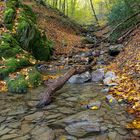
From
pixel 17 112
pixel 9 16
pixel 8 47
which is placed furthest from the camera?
pixel 9 16

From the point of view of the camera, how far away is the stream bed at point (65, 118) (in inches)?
213

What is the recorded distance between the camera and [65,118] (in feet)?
20.5

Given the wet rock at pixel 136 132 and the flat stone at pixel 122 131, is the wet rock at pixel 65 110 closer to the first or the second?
the flat stone at pixel 122 131

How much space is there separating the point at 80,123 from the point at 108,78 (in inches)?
137

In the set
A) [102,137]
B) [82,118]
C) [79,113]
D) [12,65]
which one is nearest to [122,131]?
[102,137]

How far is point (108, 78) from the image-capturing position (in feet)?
29.8

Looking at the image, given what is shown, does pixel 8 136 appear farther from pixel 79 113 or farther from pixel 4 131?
pixel 79 113

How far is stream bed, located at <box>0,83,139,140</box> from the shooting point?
5.40 metres

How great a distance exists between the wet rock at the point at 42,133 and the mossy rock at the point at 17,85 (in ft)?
9.29

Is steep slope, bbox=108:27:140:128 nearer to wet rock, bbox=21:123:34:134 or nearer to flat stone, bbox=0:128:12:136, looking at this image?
wet rock, bbox=21:123:34:134

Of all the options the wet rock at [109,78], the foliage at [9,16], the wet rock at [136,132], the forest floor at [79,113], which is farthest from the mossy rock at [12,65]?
the wet rock at [136,132]

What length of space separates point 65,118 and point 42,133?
2.91 feet

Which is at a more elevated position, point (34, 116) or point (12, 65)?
point (12, 65)

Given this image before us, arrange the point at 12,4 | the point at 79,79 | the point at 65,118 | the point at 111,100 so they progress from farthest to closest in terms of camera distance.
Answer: the point at 12,4, the point at 79,79, the point at 111,100, the point at 65,118
